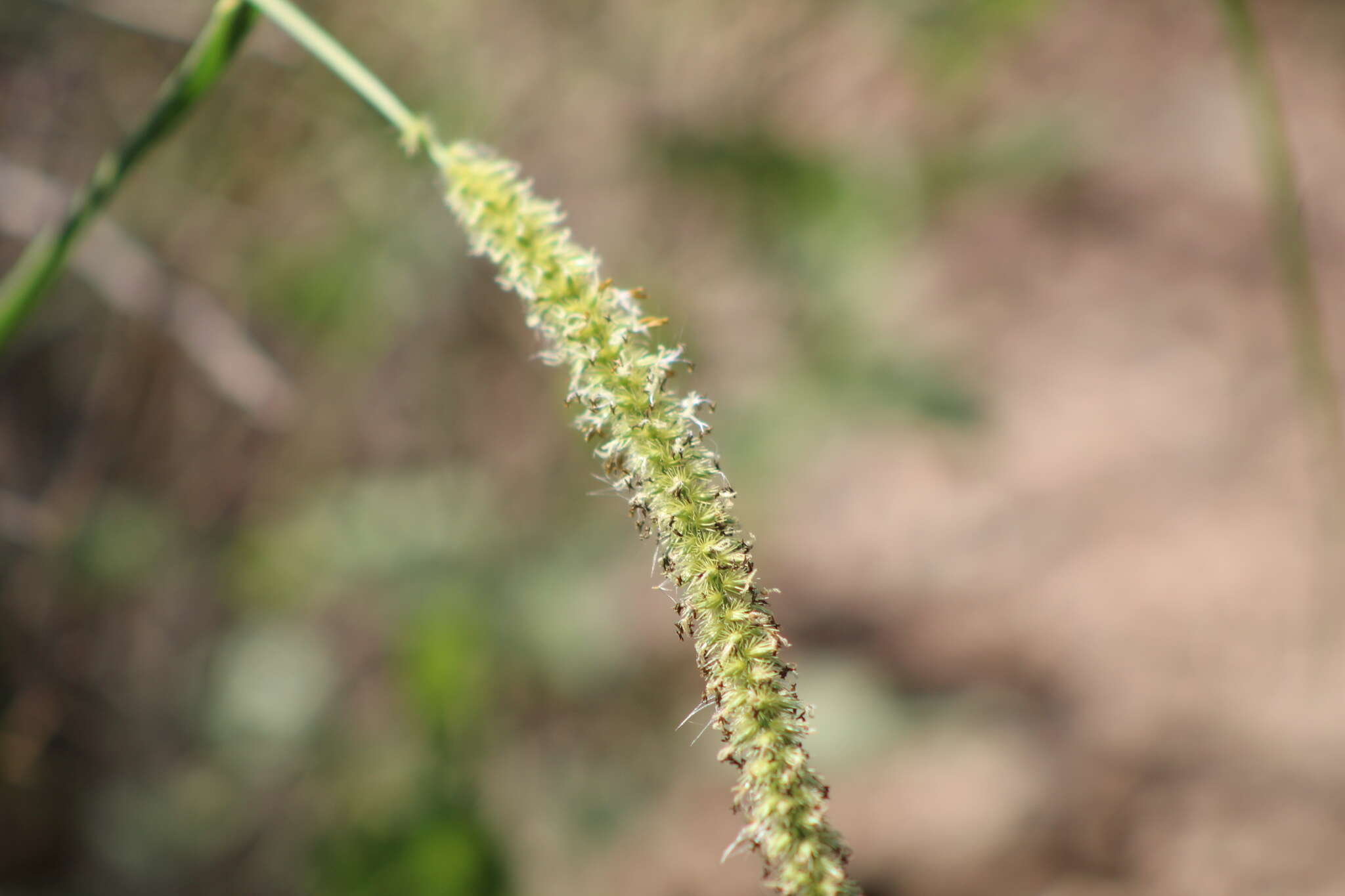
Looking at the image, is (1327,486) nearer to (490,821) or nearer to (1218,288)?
(1218,288)

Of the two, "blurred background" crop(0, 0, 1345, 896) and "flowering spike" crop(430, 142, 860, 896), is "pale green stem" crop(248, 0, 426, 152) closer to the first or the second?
"flowering spike" crop(430, 142, 860, 896)

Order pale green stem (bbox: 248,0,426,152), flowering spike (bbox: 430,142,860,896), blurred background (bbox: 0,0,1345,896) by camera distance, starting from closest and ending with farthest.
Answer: flowering spike (bbox: 430,142,860,896)
pale green stem (bbox: 248,0,426,152)
blurred background (bbox: 0,0,1345,896)

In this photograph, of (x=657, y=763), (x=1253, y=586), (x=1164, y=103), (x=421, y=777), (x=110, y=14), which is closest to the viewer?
(x=421, y=777)

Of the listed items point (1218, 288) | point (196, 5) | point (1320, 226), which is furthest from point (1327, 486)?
point (196, 5)

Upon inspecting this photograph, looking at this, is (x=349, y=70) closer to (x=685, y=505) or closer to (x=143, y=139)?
(x=143, y=139)

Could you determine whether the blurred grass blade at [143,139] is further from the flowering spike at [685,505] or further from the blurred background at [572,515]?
the blurred background at [572,515]

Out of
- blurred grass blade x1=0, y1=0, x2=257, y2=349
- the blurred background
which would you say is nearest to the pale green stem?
blurred grass blade x1=0, y1=0, x2=257, y2=349

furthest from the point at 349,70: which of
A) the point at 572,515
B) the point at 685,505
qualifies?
the point at 572,515
